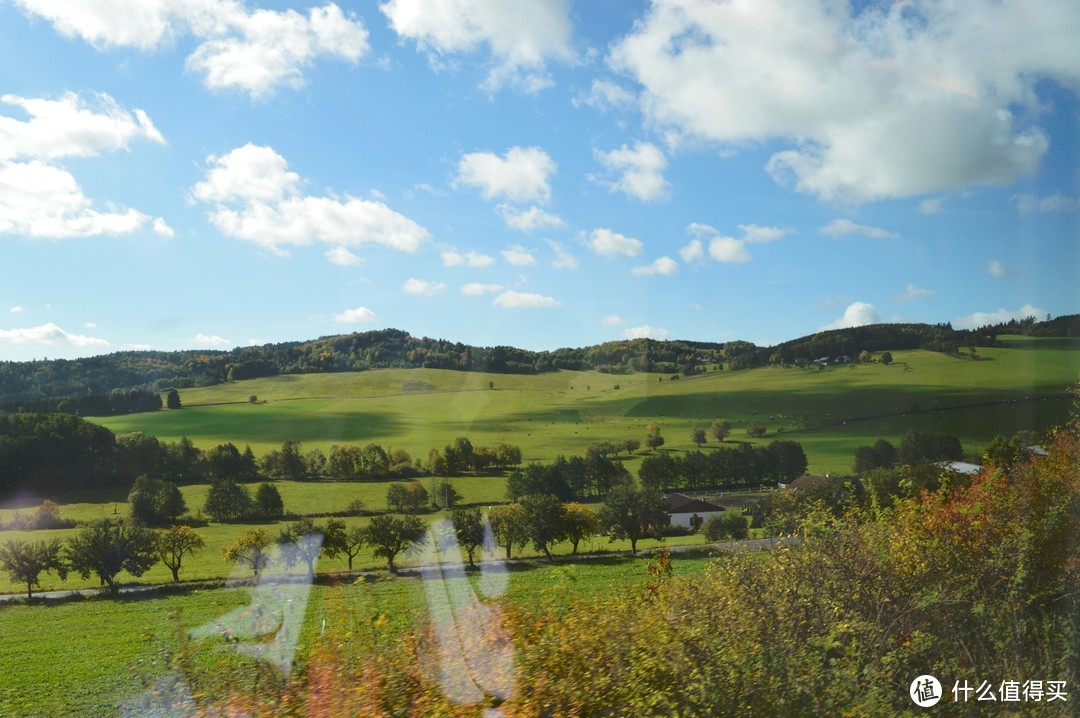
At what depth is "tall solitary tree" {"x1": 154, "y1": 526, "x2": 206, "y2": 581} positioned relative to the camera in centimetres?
3008

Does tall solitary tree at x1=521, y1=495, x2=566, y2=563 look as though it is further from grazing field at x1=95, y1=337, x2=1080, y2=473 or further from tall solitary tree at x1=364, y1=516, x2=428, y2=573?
grazing field at x1=95, y1=337, x2=1080, y2=473

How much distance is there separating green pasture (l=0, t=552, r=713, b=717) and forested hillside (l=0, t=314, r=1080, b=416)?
1950 cm

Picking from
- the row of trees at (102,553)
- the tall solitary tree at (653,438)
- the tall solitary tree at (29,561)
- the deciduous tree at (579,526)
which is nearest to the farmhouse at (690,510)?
the deciduous tree at (579,526)

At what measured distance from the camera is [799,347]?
160 ft

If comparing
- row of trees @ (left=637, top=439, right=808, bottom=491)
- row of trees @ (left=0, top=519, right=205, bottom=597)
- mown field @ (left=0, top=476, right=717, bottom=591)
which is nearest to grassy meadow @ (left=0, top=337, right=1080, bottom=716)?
mown field @ (left=0, top=476, right=717, bottom=591)

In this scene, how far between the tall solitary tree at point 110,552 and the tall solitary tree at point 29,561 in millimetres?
513

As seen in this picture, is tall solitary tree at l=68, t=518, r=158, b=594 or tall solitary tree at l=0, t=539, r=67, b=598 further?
tall solitary tree at l=68, t=518, r=158, b=594

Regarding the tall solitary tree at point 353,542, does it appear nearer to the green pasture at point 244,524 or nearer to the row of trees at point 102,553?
the green pasture at point 244,524

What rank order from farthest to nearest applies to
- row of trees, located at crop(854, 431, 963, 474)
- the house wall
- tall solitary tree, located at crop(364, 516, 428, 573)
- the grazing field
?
the grazing field → row of trees, located at crop(854, 431, 963, 474) → the house wall → tall solitary tree, located at crop(364, 516, 428, 573)

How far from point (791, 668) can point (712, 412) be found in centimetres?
4222

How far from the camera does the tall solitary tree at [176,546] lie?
1184 inches

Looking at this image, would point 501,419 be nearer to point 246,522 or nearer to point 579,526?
point 579,526

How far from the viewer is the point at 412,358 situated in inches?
1922

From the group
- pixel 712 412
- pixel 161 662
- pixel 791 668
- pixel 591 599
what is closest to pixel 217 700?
pixel 161 662
